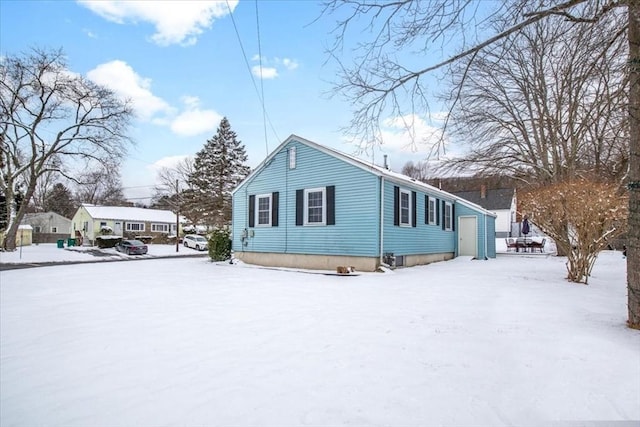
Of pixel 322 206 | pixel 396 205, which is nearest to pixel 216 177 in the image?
pixel 322 206

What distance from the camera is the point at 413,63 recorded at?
15.9ft

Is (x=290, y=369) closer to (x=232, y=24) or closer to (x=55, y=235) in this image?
(x=232, y=24)

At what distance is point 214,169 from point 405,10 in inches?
1410

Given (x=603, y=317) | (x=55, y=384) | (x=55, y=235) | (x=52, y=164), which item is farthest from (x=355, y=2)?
(x=55, y=235)

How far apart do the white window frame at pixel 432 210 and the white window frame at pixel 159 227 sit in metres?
36.2

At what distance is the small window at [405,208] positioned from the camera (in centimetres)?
1338

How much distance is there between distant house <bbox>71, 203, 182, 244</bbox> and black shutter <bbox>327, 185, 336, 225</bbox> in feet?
110

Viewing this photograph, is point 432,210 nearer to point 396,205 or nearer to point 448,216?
point 448,216

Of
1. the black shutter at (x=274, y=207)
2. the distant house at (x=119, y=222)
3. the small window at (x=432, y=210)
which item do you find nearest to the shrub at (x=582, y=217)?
the small window at (x=432, y=210)

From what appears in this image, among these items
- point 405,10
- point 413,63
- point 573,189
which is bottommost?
point 573,189

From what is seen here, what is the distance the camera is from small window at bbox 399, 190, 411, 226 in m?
13.4

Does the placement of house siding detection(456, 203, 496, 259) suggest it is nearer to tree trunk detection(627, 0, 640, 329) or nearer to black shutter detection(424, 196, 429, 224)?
black shutter detection(424, 196, 429, 224)

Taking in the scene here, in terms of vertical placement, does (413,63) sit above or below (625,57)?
below

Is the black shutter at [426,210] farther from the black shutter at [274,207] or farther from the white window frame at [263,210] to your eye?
the white window frame at [263,210]
